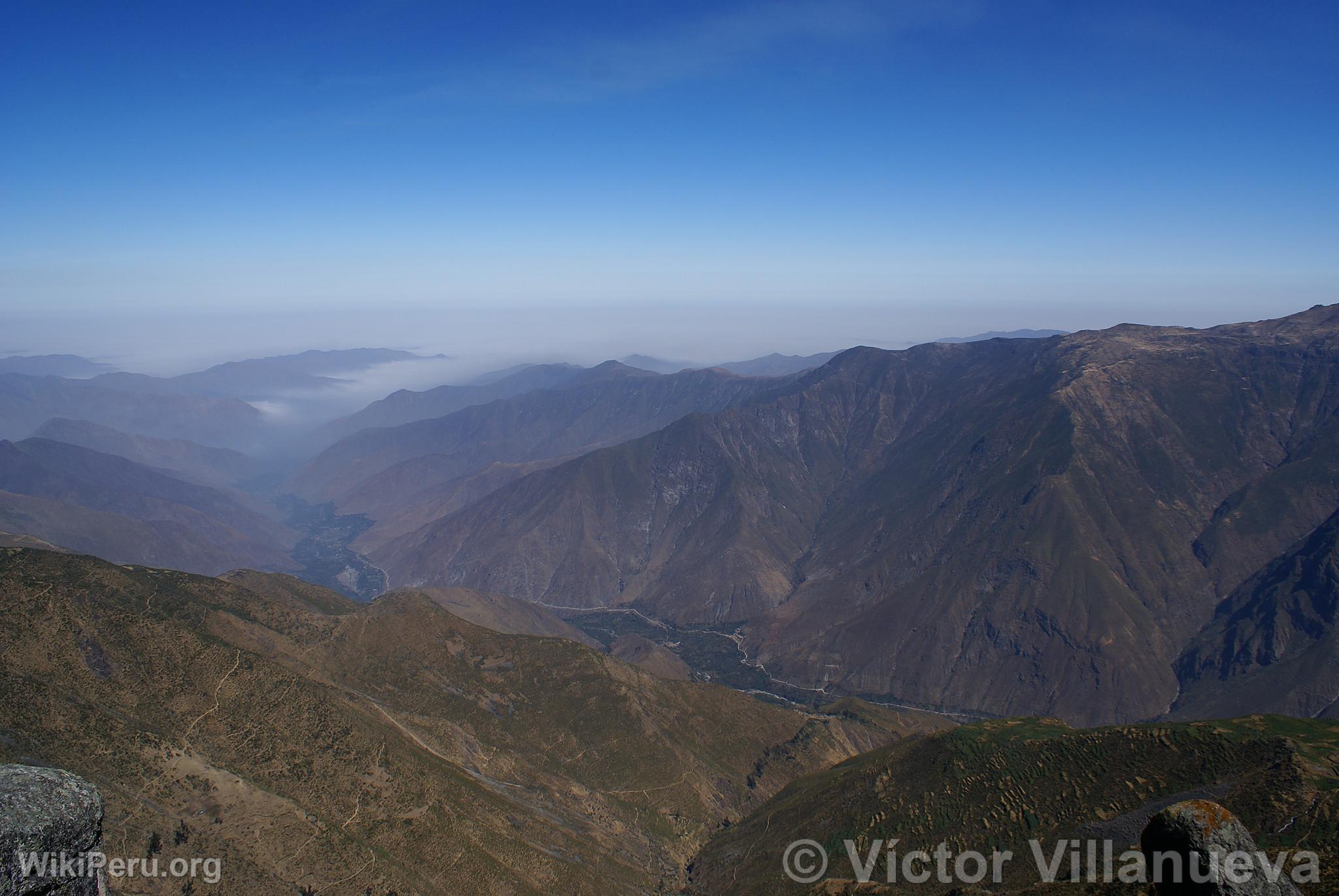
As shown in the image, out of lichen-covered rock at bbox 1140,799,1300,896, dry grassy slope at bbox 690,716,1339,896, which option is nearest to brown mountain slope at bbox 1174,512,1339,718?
dry grassy slope at bbox 690,716,1339,896

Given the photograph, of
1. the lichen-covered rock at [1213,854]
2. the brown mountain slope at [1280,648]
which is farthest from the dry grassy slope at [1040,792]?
the brown mountain slope at [1280,648]

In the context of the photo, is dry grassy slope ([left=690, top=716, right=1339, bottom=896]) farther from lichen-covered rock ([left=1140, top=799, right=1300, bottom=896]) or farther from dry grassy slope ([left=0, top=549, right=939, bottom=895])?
lichen-covered rock ([left=1140, top=799, right=1300, bottom=896])

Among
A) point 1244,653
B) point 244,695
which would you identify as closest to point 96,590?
point 244,695

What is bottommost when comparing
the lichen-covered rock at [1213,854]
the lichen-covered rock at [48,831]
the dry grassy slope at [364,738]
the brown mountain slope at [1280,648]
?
the brown mountain slope at [1280,648]

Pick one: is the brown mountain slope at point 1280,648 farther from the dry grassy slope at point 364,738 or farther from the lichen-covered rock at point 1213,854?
the lichen-covered rock at point 1213,854

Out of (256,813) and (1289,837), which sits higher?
(1289,837)

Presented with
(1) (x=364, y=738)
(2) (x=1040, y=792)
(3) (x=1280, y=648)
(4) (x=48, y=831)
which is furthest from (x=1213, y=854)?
(3) (x=1280, y=648)

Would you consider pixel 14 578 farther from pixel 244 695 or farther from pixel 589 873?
pixel 589 873
